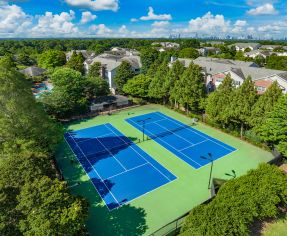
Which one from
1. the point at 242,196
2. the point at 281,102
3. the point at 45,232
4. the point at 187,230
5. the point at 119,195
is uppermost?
the point at 281,102

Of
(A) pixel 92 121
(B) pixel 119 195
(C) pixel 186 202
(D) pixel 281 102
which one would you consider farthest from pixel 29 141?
(D) pixel 281 102

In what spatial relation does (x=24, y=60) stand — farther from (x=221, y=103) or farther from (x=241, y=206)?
Answer: (x=241, y=206)

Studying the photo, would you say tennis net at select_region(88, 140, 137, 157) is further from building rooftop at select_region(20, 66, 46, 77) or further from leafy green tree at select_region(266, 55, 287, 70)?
leafy green tree at select_region(266, 55, 287, 70)

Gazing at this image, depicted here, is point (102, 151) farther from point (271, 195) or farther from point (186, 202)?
point (271, 195)

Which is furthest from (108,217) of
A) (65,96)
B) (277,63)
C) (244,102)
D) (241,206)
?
(277,63)

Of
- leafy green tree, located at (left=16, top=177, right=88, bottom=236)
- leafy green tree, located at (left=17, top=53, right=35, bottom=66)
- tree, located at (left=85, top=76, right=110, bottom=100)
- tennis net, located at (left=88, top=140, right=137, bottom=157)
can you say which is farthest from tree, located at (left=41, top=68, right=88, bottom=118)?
leafy green tree, located at (left=17, top=53, right=35, bottom=66)

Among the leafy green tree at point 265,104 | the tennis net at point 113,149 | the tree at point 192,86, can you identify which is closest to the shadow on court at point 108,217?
the tennis net at point 113,149

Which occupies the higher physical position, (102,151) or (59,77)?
(59,77)
